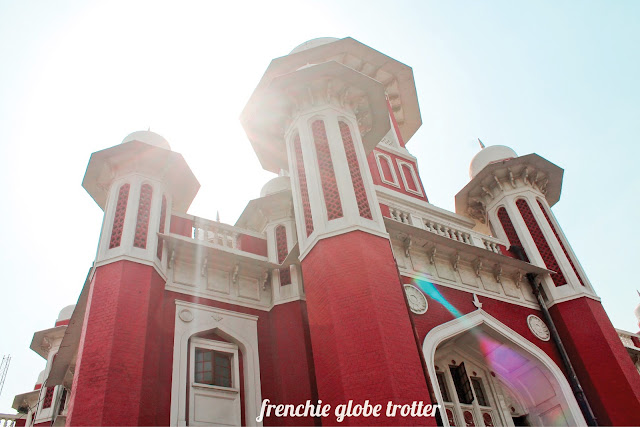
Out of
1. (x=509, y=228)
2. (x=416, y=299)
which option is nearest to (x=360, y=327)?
(x=416, y=299)

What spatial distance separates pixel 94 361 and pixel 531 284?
35.8 feet

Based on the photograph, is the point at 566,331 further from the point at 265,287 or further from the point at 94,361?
the point at 94,361

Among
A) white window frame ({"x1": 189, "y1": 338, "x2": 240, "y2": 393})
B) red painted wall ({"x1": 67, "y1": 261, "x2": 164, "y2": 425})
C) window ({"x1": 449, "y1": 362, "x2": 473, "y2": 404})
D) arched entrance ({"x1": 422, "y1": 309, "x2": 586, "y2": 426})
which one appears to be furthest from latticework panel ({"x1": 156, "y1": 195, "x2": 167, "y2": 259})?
window ({"x1": 449, "y1": 362, "x2": 473, "y2": 404})

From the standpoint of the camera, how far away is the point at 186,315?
10.9 m

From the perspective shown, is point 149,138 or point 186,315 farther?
point 149,138

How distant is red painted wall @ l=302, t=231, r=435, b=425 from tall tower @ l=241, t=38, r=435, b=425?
0.02 meters

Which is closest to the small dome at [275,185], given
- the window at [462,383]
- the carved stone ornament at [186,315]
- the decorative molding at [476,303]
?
the carved stone ornament at [186,315]

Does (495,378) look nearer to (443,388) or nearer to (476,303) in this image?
(443,388)

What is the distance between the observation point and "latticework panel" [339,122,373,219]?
456 inches

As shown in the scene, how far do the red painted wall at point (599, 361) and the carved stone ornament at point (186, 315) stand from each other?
900 cm

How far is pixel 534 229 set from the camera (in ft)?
51.7

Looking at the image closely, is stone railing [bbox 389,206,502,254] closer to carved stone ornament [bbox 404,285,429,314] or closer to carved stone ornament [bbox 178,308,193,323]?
carved stone ornament [bbox 404,285,429,314]

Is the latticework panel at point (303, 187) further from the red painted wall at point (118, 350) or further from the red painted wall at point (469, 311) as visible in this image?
the red painted wall at point (118, 350)

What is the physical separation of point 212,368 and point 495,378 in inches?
272
